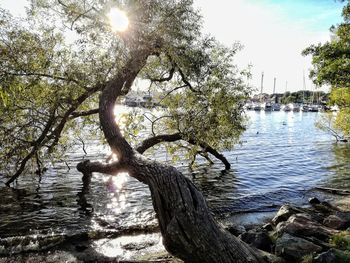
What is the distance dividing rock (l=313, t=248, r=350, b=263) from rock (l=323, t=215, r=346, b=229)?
487cm

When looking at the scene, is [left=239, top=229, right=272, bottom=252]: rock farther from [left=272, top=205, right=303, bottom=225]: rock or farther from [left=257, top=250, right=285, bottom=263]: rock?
[left=272, top=205, right=303, bottom=225]: rock

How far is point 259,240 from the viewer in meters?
11.4

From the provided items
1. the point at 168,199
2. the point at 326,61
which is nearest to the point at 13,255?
the point at 168,199

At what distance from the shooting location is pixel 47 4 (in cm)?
1614

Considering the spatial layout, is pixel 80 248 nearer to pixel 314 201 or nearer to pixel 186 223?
pixel 186 223

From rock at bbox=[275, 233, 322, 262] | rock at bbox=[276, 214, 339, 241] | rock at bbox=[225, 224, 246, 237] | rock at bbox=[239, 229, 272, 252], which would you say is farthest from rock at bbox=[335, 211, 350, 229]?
rock at bbox=[275, 233, 322, 262]

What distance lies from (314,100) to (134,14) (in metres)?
169

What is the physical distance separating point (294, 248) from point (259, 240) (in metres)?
1.66

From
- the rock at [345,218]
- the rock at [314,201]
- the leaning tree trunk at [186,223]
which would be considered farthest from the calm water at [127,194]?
the leaning tree trunk at [186,223]

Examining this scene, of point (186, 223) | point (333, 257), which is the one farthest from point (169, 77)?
point (333, 257)

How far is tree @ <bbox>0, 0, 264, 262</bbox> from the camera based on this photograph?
952 centimetres

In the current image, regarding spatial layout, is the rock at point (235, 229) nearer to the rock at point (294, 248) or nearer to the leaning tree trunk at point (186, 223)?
the rock at point (294, 248)

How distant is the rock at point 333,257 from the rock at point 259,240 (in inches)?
100

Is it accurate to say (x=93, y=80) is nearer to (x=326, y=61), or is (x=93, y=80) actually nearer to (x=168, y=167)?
(x=168, y=167)
